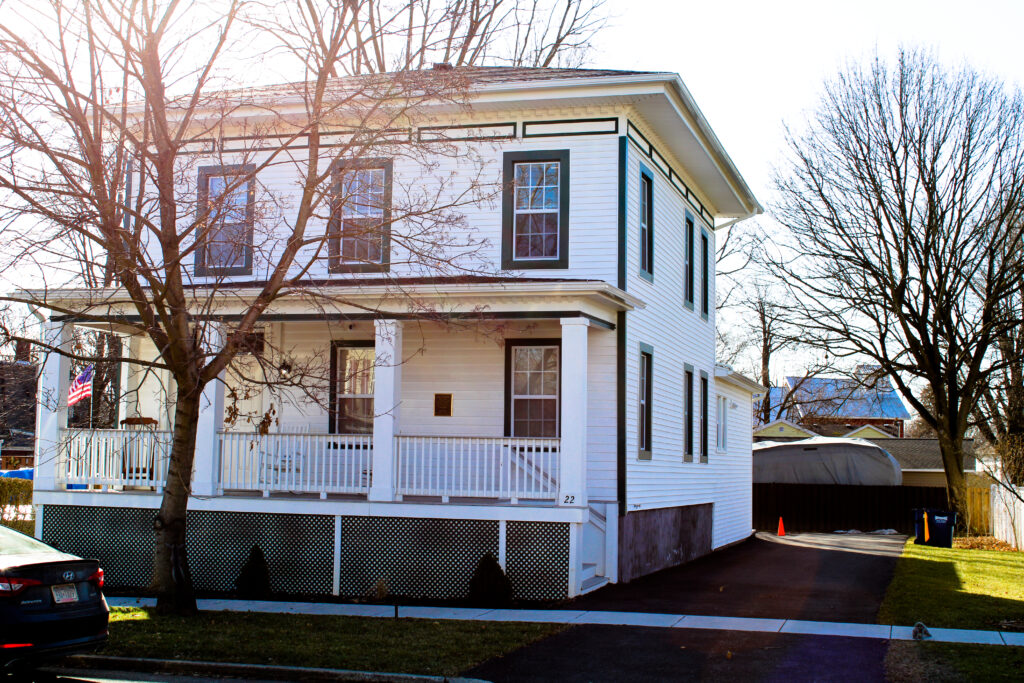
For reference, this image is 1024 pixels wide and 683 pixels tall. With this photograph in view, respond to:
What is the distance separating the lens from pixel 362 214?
51.1ft

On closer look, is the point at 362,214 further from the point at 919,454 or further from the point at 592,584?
the point at 919,454

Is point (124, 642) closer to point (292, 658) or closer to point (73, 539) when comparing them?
point (292, 658)

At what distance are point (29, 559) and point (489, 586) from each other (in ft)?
23.0

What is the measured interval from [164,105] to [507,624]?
7416 millimetres

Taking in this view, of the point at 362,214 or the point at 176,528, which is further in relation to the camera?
the point at 362,214

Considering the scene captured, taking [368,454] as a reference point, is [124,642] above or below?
below

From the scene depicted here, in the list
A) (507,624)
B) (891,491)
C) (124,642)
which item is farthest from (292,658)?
(891,491)

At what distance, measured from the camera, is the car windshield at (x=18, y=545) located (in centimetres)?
938

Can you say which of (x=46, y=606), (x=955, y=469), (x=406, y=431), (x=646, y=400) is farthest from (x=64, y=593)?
(x=955, y=469)

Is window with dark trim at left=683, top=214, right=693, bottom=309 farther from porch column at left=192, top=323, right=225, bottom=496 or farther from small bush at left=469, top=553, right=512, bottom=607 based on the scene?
porch column at left=192, top=323, right=225, bottom=496

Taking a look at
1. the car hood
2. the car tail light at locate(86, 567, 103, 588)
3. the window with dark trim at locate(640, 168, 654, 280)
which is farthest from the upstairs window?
the car hood

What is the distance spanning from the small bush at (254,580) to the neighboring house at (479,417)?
15.2 inches

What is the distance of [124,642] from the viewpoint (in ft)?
35.3

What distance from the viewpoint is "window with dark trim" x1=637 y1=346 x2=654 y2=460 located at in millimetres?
18172
